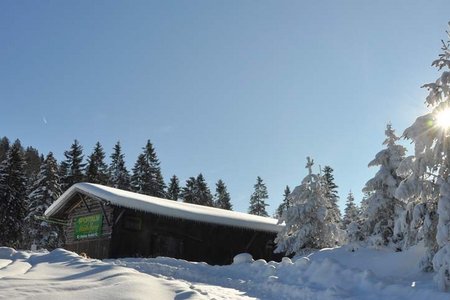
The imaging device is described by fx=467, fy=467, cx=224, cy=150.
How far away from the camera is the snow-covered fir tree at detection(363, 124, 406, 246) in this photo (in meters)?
19.5

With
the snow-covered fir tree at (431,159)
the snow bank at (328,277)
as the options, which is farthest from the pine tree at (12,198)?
the snow-covered fir tree at (431,159)

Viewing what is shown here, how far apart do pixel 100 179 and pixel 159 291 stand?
49.1 metres

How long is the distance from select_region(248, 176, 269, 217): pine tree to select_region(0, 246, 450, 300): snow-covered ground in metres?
55.2

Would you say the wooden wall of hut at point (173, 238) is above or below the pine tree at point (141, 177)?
below

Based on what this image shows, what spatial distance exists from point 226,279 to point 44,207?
129ft

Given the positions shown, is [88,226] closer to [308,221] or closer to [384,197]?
[308,221]

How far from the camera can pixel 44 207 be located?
1913 inches

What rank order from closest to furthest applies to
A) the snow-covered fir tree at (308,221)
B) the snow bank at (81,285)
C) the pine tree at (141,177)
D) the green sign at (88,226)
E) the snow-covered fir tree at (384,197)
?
the snow bank at (81,285) → the snow-covered fir tree at (384,197) → the snow-covered fir tree at (308,221) → the green sign at (88,226) → the pine tree at (141,177)

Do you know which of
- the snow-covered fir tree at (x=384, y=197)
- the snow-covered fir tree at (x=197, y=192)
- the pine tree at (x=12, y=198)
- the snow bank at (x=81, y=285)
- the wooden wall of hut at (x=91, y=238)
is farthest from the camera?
the snow-covered fir tree at (x=197, y=192)

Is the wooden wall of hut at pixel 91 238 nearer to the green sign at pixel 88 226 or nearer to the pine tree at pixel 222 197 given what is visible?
the green sign at pixel 88 226

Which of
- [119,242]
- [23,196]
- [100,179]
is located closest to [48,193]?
[23,196]

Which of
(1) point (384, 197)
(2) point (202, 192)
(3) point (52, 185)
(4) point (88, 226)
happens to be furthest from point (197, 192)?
(1) point (384, 197)

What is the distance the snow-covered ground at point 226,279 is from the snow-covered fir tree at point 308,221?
23.3 ft

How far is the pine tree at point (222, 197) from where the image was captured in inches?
2832
